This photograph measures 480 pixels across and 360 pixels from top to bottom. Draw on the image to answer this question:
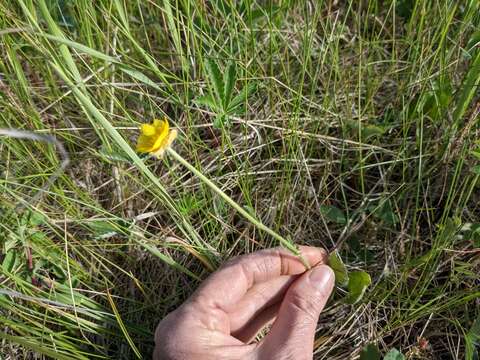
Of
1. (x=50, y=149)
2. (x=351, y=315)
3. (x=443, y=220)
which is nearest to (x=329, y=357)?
(x=351, y=315)

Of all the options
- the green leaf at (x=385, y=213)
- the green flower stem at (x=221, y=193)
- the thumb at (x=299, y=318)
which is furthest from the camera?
the green leaf at (x=385, y=213)

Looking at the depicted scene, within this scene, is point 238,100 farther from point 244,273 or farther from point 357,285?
point 357,285

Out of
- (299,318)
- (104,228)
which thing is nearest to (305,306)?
(299,318)

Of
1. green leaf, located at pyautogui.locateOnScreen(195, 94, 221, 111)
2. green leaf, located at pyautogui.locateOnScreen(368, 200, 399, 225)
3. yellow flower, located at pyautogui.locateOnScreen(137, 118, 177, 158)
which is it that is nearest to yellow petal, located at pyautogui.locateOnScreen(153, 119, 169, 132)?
yellow flower, located at pyautogui.locateOnScreen(137, 118, 177, 158)

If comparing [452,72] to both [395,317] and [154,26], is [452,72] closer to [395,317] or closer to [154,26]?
[395,317]

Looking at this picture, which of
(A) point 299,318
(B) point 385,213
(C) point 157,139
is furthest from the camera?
(B) point 385,213

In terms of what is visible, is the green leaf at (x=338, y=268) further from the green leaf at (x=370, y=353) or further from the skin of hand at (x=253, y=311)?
the green leaf at (x=370, y=353)

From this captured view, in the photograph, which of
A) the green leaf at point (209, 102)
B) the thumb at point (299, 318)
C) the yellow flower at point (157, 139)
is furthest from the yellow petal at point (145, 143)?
the thumb at point (299, 318)
